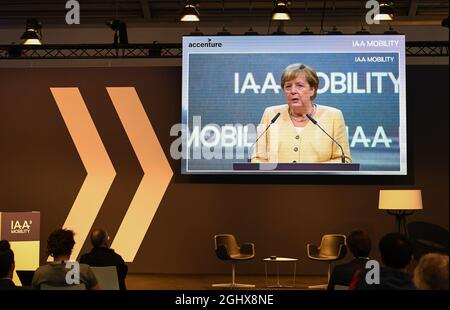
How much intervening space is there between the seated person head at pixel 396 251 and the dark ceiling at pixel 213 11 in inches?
300

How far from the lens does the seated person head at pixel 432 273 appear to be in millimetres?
2041

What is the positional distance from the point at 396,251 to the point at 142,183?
21.9 ft

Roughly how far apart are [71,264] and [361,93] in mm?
5572

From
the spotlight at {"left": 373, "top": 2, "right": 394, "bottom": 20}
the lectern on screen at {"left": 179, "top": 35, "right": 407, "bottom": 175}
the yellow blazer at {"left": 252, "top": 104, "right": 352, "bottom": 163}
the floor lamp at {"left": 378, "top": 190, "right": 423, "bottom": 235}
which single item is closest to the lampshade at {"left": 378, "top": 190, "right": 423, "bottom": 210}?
the floor lamp at {"left": 378, "top": 190, "right": 423, "bottom": 235}

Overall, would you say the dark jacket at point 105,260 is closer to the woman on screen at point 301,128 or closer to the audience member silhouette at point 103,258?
the audience member silhouette at point 103,258

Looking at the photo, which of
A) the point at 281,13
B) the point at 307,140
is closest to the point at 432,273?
the point at 307,140

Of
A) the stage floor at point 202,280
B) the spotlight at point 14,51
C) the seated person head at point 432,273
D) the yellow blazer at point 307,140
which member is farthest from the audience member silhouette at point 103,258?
the spotlight at point 14,51

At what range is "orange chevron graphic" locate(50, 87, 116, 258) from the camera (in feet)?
29.6

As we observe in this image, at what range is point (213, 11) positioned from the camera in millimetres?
10203

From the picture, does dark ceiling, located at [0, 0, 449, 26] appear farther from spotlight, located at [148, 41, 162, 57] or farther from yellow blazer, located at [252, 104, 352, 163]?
yellow blazer, located at [252, 104, 352, 163]

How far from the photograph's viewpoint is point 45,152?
29.9 ft

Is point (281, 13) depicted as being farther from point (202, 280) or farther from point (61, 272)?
point (61, 272)
